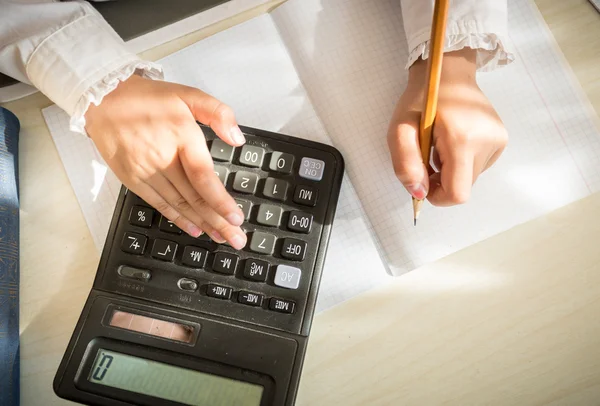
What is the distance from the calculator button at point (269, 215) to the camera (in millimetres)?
369

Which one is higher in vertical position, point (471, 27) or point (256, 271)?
point (471, 27)

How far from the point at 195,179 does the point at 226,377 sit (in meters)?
0.16

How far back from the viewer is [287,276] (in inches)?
14.3

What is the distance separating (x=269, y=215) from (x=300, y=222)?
0.09ft

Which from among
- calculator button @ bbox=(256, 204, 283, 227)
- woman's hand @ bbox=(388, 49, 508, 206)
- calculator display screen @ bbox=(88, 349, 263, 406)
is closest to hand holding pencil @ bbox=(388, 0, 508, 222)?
woman's hand @ bbox=(388, 49, 508, 206)

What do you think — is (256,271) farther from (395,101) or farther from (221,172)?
(395,101)

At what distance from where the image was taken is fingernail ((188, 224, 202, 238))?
0.37 m

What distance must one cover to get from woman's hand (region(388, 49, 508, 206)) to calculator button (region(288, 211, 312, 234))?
0.27 feet

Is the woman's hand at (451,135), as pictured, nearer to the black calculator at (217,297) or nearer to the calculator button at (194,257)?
the black calculator at (217,297)

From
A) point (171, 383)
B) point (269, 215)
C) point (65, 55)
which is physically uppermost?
point (65, 55)

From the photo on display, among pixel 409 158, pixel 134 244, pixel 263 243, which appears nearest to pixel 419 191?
pixel 409 158

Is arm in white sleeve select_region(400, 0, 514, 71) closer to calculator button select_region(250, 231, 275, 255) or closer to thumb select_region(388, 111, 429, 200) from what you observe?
thumb select_region(388, 111, 429, 200)

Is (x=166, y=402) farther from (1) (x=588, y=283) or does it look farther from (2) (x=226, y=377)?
(1) (x=588, y=283)

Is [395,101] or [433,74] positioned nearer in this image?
[433,74]
